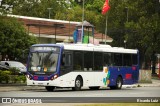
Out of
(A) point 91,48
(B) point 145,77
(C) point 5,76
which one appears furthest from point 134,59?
(B) point 145,77

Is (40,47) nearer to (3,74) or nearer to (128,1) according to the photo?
(3,74)

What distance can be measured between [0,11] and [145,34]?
39.5 metres

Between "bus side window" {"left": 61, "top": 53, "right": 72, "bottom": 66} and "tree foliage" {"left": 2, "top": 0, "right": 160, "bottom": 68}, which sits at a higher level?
"tree foliage" {"left": 2, "top": 0, "right": 160, "bottom": 68}

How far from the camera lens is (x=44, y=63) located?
33.9 meters

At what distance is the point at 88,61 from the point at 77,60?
55.8 inches

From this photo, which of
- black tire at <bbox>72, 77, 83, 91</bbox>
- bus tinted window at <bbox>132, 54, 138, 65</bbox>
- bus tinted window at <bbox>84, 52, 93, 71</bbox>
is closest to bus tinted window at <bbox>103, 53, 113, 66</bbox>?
bus tinted window at <bbox>84, 52, 93, 71</bbox>

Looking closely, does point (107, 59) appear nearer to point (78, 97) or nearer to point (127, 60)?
point (127, 60)

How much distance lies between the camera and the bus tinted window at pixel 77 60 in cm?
3534

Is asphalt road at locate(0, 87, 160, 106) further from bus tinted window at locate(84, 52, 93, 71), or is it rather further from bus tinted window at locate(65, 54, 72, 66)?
bus tinted window at locate(84, 52, 93, 71)

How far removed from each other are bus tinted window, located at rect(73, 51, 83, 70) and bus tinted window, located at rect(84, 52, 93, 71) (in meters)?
0.50

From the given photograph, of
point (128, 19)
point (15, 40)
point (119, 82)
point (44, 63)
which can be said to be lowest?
point (119, 82)

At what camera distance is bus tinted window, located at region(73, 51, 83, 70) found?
116ft

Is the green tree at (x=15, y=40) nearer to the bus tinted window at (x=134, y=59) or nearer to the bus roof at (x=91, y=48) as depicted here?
the bus tinted window at (x=134, y=59)

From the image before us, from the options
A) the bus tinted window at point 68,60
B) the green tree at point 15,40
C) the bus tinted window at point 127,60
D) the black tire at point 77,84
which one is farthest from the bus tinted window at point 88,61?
the green tree at point 15,40
